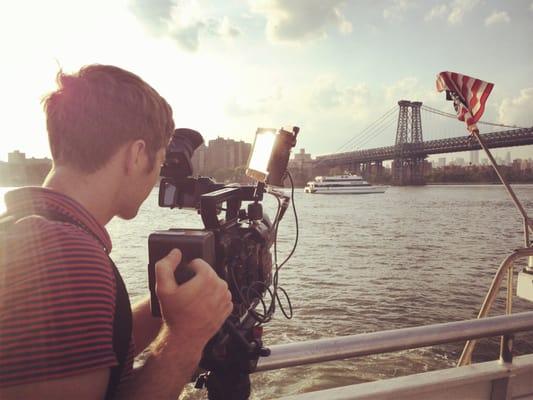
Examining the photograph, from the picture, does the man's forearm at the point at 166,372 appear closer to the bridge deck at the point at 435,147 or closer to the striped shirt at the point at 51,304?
the striped shirt at the point at 51,304

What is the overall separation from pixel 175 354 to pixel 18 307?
0.26 meters

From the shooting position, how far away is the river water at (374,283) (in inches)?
213

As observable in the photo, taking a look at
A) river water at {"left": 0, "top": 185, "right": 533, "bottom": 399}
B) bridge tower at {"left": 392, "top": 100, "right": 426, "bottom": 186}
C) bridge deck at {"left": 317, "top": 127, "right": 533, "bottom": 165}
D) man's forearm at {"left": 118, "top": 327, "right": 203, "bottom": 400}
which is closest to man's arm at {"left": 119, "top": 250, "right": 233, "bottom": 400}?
man's forearm at {"left": 118, "top": 327, "right": 203, "bottom": 400}

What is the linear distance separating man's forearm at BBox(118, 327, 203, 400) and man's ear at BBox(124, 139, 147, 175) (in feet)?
1.06

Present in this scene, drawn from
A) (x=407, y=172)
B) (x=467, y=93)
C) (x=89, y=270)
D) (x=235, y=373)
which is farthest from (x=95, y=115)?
(x=407, y=172)

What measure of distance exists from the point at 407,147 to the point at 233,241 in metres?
43.5

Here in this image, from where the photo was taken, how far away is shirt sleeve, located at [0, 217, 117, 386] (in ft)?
2.03

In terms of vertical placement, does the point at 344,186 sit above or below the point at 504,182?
below

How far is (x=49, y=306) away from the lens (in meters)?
0.63

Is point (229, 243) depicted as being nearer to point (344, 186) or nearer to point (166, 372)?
point (166, 372)

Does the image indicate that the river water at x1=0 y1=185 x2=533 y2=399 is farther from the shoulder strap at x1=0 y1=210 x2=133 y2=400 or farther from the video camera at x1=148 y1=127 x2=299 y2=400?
the shoulder strap at x1=0 y1=210 x2=133 y2=400

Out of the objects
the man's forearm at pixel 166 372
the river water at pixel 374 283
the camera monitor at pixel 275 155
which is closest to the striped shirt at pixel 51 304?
the man's forearm at pixel 166 372

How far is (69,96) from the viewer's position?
851 millimetres

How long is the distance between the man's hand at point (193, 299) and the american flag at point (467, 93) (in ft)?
10.0
